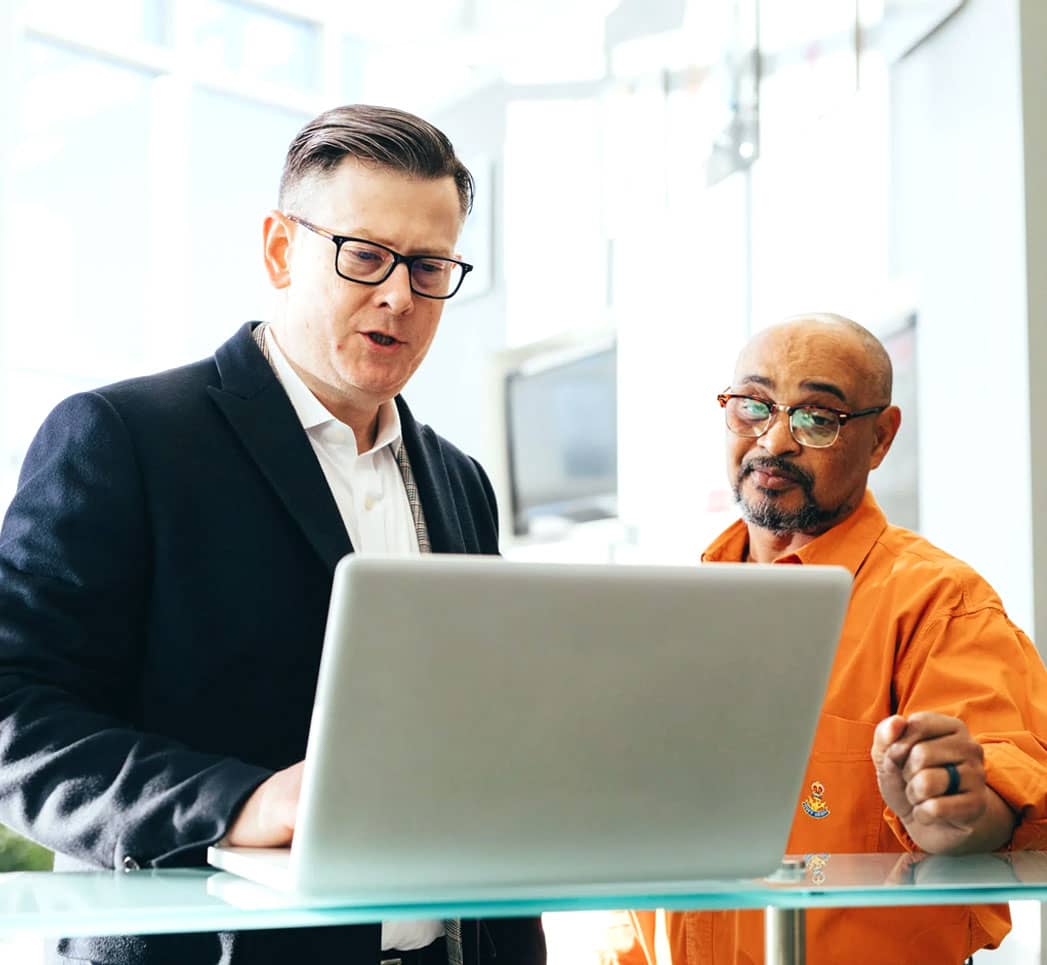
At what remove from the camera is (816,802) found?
154 centimetres

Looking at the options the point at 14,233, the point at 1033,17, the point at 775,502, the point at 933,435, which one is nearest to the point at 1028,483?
the point at 933,435

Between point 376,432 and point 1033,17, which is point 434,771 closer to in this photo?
point 376,432

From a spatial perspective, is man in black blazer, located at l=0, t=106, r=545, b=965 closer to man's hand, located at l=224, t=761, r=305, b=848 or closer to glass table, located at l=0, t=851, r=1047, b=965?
man's hand, located at l=224, t=761, r=305, b=848

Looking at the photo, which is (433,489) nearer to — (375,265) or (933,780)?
(375,265)

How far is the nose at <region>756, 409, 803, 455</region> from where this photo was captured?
5.79ft

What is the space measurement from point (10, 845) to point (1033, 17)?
3364mm

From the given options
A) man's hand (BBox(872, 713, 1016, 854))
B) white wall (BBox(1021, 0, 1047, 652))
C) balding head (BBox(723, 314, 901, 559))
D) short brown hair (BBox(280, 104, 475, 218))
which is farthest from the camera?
white wall (BBox(1021, 0, 1047, 652))

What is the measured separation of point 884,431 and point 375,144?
0.74 m

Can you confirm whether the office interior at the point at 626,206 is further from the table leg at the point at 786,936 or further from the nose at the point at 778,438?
the table leg at the point at 786,936

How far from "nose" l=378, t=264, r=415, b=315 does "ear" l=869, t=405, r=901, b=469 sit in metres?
0.65

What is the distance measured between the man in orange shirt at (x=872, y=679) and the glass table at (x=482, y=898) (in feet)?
0.33

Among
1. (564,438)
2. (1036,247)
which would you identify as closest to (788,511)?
(1036,247)

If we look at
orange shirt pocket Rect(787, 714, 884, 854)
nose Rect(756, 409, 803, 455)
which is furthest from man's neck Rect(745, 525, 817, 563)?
orange shirt pocket Rect(787, 714, 884, 854)

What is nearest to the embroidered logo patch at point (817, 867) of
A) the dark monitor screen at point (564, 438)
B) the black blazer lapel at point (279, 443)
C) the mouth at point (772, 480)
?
the black blazer lapel at point (279, 443)
